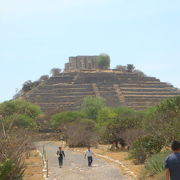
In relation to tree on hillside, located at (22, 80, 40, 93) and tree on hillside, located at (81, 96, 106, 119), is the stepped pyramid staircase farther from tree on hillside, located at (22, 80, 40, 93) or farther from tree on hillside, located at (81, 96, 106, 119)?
tree on hillside, located at (22, 80, 40, 93)

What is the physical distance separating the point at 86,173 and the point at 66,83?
7338cm

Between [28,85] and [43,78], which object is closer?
[28,85]

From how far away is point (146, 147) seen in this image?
21500mm

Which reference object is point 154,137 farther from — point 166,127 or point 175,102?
point 175,102

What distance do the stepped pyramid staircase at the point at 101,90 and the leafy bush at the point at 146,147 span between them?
52.9 m

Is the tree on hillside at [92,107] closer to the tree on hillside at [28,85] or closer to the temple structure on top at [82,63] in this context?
the tree on hillside at [28,85]

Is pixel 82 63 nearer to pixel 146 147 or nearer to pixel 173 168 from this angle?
pixel 146 147

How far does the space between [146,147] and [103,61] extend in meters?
87.1

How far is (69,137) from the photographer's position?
133 ft

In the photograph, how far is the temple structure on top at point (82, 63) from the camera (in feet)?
359

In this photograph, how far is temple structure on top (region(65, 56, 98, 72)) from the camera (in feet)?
359

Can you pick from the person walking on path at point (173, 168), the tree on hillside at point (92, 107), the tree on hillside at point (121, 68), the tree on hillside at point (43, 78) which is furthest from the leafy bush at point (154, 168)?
the tree on hillside at point (121, 68)

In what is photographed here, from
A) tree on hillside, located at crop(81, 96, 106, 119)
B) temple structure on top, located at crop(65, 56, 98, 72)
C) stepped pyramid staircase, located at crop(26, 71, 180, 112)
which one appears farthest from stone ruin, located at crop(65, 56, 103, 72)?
tree on hillside, located at crop(81, 96, 106, 119)

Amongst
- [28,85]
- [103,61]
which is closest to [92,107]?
[28,85]
